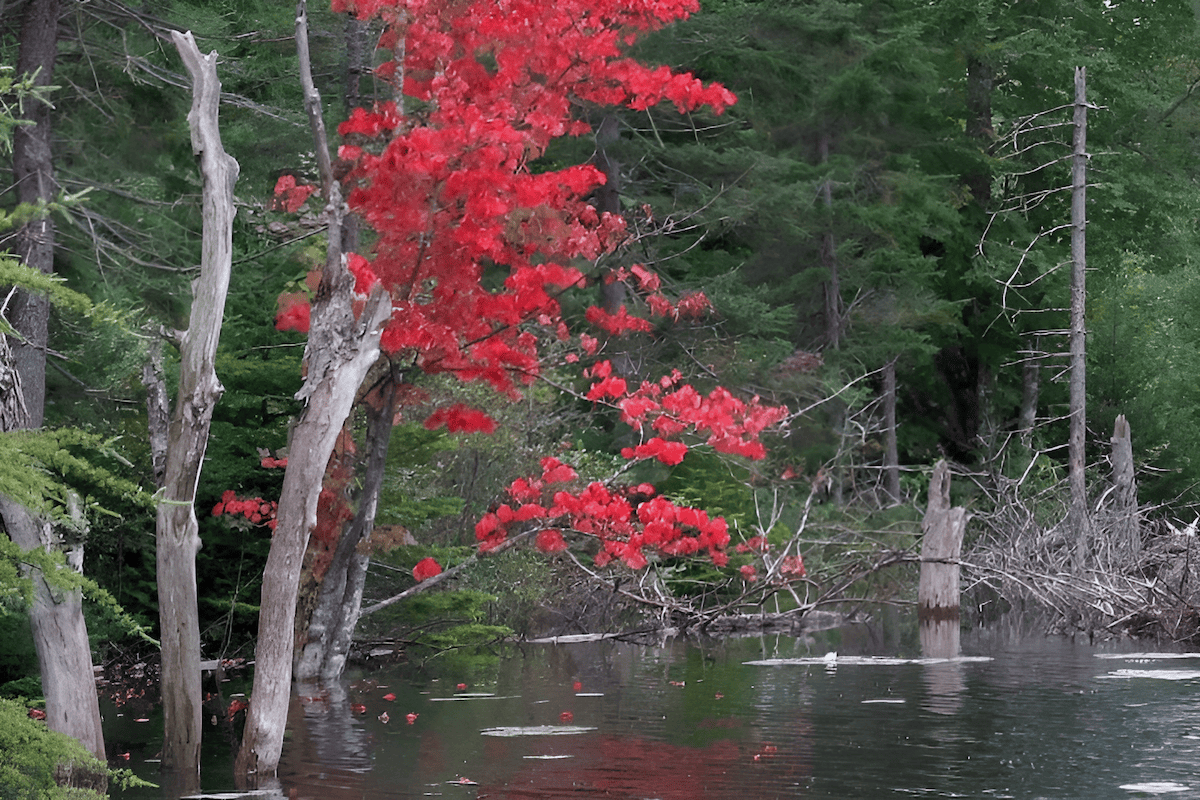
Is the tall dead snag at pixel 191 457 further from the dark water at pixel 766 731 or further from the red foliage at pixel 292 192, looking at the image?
the red foliage at pixel 292 192

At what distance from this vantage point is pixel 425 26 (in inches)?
563

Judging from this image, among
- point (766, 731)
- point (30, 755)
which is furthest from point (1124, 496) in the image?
point (30, 755)

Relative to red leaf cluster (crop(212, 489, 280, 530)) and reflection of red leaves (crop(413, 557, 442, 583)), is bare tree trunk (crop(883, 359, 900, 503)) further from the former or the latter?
red leaf cluster (crop(212, 489, 280, 530))

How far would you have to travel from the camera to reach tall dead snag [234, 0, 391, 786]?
10219 millimetres

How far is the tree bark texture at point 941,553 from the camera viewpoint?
2073 cm

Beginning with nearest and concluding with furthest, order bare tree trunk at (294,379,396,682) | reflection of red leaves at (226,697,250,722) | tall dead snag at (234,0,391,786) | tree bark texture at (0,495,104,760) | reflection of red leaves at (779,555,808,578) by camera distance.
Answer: tree bark texture at (0,495,104,760), tall dead snag at (234,0,391,786), reflection of red leaves at (226,697,250,722), bare tree trunk at (294,379,396,682), reflection of red leaves at (779,555,808,578)

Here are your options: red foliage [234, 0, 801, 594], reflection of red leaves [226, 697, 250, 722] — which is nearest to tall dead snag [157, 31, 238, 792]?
red foliage [234, 0, 801, 594]

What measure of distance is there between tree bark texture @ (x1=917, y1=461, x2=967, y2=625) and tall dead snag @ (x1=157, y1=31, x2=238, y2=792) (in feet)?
42.2

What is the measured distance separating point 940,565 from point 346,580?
938cm

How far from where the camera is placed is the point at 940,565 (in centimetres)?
2105

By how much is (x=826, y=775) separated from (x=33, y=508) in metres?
5.43

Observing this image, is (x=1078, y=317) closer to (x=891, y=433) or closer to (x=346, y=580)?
(x=891, y=433)

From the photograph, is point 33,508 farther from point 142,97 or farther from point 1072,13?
point 1072,13

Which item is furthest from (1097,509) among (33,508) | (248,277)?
(33,508)
